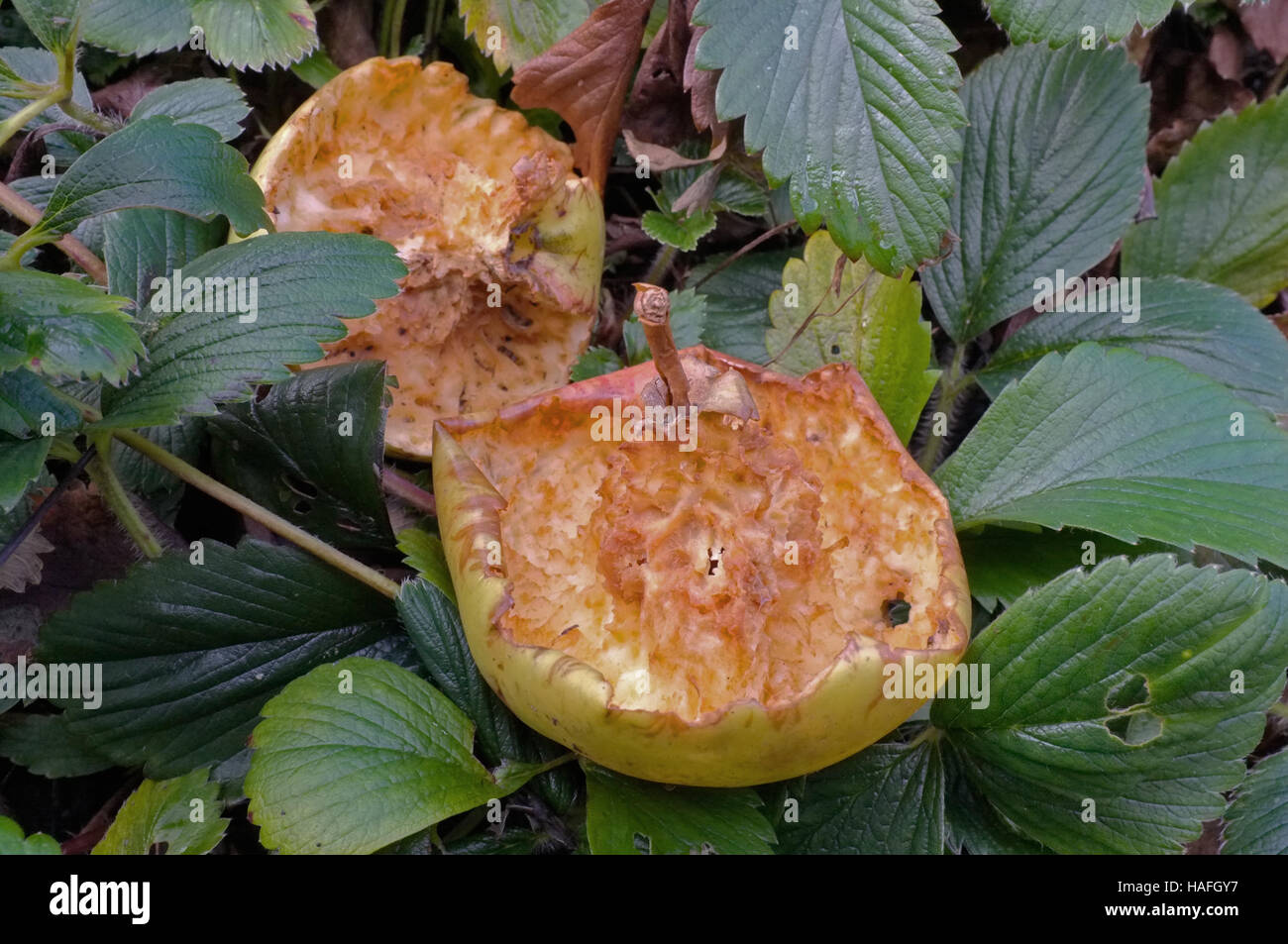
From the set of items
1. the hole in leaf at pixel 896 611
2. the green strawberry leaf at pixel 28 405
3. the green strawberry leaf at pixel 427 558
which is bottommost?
the hole in leaf at pixel 896 611

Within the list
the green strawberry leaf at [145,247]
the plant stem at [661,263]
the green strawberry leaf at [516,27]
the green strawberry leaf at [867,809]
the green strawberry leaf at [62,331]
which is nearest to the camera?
the green strawberry leaf at [62,331]

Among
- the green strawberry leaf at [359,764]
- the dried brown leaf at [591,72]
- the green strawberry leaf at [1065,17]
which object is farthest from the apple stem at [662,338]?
the green strawberry leaf at [1065,17]

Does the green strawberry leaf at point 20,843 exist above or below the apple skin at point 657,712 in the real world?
below

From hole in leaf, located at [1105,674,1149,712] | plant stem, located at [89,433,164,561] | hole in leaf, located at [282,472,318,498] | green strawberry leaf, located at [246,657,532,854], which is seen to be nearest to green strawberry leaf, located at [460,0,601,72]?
hole in leaf, located at [282,472,318,498]

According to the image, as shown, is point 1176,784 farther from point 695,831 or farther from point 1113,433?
point 695,831

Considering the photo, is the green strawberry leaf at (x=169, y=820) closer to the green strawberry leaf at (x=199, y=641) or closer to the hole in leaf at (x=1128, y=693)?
the green strawberry leaf at (x=199, y=641)

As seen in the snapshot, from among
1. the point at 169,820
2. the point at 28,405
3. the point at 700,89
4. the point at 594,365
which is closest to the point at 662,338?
the point at 594,365
